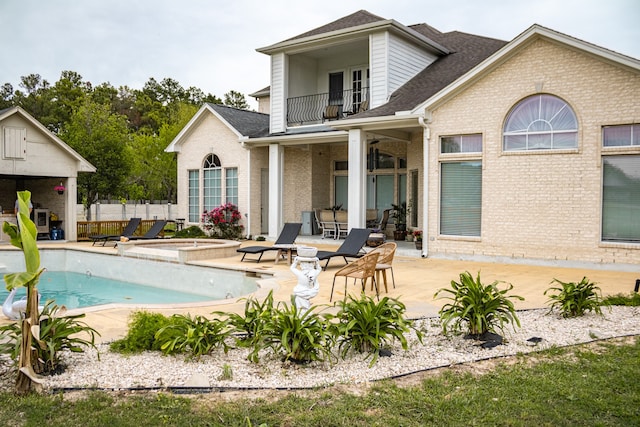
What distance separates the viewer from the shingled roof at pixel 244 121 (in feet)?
65.0

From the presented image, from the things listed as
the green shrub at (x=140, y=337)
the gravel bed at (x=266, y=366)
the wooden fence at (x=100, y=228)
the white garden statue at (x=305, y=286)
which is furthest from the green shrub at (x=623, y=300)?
the wooden fence at (x=100, y=228)

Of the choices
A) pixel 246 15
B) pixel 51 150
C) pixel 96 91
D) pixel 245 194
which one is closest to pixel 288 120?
pixel 245 194

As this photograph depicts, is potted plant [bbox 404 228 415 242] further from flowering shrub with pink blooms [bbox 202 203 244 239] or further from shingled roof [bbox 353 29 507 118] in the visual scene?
flowering shrub with pink blooms [bbox 202 203 244 239]

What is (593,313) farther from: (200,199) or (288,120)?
(200,199)

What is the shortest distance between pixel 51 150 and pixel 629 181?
17.5m

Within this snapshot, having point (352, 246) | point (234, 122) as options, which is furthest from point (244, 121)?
point (352, 246)

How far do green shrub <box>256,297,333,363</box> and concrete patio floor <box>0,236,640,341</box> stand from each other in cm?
194

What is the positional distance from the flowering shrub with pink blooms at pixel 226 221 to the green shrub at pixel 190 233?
498 millimetres

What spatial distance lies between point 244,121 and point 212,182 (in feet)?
8.51

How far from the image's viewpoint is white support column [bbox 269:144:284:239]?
18859 millimetres

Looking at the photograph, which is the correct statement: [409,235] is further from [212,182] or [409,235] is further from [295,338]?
[295,338]

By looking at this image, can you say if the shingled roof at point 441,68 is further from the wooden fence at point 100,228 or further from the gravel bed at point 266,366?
the wooden fence at point 100,228

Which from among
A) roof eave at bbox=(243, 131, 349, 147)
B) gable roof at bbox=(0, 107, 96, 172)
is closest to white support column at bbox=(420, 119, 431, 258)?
roof eave at bbox=(243, 131, 349, 147)

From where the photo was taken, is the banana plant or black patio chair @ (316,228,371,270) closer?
the banana plant
